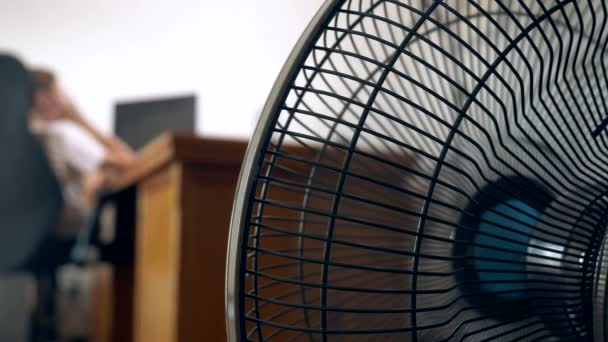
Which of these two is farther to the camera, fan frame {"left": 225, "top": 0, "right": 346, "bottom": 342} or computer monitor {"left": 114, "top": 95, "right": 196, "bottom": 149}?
computer monitor {"left": 114, "top": 95, "right": 196, "bottom": 149}

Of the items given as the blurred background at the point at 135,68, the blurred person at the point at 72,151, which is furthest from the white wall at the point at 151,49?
the blurred person at the point at 72,151

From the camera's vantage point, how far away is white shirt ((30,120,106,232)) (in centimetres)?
212

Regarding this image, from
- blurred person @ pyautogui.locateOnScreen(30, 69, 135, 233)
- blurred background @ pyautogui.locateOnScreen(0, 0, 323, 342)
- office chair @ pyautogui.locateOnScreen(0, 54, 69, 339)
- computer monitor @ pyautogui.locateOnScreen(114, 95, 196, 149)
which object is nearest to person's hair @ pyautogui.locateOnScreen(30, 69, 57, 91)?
blurred person @ pyautogui.locateOnScreen(30, 69, 135, 233)

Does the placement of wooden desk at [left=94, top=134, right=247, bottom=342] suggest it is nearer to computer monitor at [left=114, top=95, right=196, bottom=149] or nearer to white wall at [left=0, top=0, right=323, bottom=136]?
white wall at [left=0, top=0, right=323, bottom=136]

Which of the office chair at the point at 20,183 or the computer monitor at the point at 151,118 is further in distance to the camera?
the computer monitor at the point at 151,118

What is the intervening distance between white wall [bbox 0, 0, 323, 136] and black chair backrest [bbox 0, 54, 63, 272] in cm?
69

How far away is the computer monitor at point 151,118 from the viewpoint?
261cm

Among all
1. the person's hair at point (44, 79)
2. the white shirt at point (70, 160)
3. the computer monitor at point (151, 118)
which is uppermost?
the person's hair at point (44, 79)

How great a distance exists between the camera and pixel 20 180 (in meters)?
1.90

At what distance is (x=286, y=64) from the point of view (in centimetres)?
36

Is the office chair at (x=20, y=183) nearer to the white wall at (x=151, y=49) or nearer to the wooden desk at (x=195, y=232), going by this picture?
the white wall at (x=151, y=49)

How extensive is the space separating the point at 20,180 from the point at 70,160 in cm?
53

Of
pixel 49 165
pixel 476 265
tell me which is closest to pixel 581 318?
pixel 476 265

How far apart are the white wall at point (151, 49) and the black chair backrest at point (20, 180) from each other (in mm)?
686
